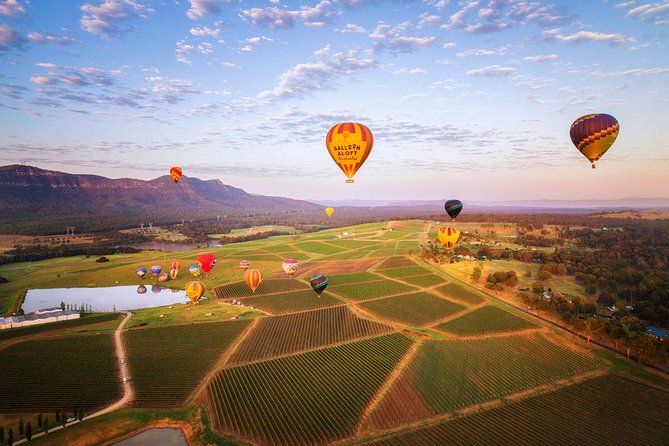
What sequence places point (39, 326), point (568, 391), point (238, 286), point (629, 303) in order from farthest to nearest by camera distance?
point (238, 286), point (629, 303), point (39, 326), point (568, 391)

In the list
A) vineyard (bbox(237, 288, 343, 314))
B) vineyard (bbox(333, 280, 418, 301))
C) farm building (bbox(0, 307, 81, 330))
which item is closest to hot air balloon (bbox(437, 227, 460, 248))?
vineyard (bbox(333, 280, 418, 301))

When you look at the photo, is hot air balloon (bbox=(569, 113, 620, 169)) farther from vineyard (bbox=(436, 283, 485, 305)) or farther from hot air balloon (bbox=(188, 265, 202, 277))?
hot air balloon (bbox=(188, 265, 202, 277))

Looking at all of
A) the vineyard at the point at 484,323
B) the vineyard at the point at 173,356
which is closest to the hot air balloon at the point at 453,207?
the vineyard at the point at 484,323

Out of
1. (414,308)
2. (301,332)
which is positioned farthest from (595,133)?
(301,332)

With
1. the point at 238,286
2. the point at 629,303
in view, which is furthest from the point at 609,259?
the point at 238,286

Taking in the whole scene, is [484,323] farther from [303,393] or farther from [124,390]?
[124,390]

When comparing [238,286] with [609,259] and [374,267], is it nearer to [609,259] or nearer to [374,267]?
[374,267]
